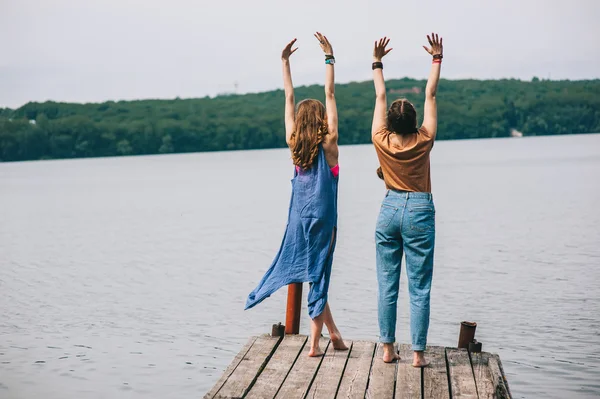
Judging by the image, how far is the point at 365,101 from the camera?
133750mm

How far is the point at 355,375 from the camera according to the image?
6.54m

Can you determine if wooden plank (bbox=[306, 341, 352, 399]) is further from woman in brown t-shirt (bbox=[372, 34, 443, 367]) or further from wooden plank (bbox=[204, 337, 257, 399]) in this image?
wooden plank (bbox=[204, 337, 257, 399])

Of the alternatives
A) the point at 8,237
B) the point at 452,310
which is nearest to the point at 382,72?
the point at 452,310

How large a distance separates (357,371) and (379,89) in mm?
2191

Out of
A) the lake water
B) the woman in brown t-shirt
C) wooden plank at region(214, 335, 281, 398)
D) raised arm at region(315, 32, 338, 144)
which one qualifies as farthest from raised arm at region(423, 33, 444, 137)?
the lake water

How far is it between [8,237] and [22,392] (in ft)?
67.2

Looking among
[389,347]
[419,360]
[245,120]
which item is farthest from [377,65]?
[245,120]

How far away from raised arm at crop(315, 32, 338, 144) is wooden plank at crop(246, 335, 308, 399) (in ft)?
5.85

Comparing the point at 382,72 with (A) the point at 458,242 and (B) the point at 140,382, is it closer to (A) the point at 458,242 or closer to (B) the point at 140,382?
(B) the point at 140,382

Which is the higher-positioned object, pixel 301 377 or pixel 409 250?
pixel 409 250

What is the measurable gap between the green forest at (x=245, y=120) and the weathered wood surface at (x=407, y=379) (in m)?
112

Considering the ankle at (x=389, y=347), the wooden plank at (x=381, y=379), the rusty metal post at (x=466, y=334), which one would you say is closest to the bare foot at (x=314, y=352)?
the wooden plank at (x=381, y=379)

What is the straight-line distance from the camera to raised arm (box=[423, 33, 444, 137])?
648 cm

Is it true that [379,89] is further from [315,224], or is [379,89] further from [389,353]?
[389,353]
